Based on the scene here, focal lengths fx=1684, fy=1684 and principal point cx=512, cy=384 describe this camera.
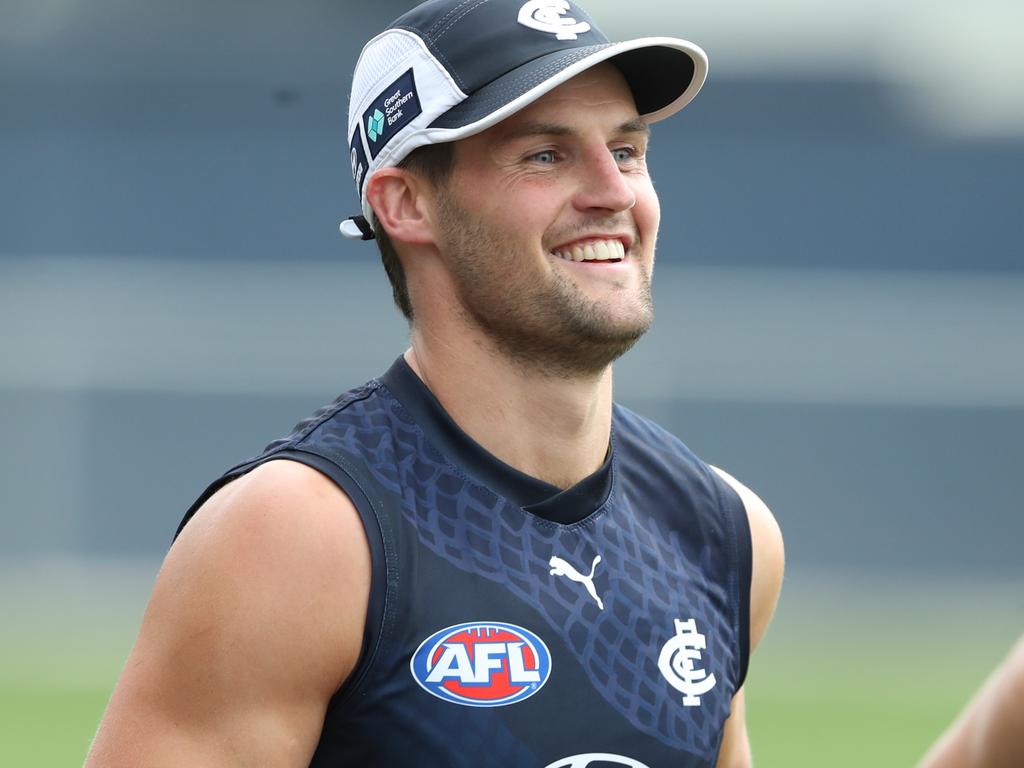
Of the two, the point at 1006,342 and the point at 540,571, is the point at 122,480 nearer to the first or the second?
the point at 1006,342

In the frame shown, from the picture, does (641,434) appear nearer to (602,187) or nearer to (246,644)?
(602,187)

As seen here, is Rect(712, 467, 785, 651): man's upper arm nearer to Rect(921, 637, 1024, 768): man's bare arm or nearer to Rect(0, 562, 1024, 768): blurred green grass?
Rect(921, 637, 1024, 768): man's bare arm

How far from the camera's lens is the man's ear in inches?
119

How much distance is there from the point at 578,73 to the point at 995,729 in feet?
5.25

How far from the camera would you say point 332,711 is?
8.61ft

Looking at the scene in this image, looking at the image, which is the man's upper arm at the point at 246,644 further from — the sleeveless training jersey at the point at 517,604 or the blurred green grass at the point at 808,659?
the blurred green grass at the point at 808,659

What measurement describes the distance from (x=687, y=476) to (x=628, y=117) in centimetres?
68

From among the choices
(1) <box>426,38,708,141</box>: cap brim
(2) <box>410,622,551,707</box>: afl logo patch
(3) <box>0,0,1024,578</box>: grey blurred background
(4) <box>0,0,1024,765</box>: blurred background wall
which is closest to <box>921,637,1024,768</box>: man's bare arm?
(2) <box>410,622,551,707</box>: afl logo patch

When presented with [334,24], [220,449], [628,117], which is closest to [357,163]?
[628,117]

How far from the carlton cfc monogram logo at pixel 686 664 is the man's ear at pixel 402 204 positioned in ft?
2.73

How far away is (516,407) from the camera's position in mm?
2965

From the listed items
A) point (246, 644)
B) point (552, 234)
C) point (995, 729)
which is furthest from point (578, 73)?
point (995, 729)

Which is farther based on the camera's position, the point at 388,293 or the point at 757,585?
Answer: the point at 388,293

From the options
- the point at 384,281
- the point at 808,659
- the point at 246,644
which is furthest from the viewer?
the point at 384,281
